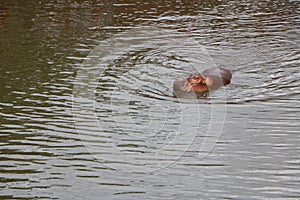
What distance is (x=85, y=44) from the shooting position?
11695 mm

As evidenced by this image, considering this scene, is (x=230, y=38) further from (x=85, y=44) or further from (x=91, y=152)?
(x=91, y=152)

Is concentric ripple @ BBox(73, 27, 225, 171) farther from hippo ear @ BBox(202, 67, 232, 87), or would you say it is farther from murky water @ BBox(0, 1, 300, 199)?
hippo ear @ BBox(202, 67, 232, 87)

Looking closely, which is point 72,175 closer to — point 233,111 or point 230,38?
point 233,111

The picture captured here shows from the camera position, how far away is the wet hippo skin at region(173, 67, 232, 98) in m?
9.16

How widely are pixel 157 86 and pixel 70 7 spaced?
6314 mm

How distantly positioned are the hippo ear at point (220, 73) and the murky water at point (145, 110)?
0.45ft

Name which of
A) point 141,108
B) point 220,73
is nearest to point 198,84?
point 220,73

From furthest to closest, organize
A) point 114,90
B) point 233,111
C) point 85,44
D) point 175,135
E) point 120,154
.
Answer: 1. point 85,44
2. point 114,90
3. point 233,111
4. point 175,135
5. point 120,154

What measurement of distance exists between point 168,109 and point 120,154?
→ 1.53 m

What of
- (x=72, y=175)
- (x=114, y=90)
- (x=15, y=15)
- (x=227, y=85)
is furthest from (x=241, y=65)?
(x=15, y=15)

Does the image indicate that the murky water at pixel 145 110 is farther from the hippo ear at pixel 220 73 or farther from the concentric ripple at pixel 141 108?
the hippo ear at pixel 220 73

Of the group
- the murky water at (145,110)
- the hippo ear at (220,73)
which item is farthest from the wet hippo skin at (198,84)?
the murky water at (145,110)

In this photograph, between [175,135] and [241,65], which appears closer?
[175,135]

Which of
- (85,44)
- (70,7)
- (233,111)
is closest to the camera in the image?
(233,111)
